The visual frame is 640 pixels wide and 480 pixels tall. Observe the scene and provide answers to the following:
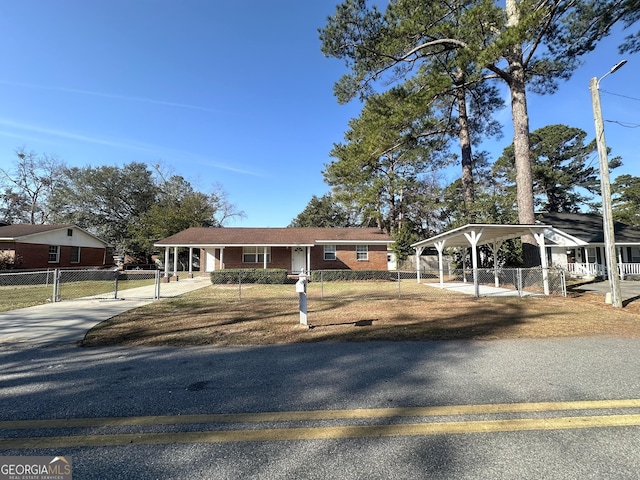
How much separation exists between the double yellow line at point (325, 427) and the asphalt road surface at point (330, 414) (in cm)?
2

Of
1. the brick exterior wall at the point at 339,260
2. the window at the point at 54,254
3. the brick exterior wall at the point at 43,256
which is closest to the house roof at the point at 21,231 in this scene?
the brick exterior wall at the point at 43,256

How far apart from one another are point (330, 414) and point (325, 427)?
0.79 ft

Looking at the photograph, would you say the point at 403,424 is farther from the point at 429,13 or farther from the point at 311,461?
the point at 429,13

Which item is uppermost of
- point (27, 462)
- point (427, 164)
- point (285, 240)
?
point (427, 164)

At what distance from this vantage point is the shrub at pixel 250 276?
58.9 feet

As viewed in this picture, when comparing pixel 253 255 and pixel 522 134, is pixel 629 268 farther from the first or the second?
pixel 253 255

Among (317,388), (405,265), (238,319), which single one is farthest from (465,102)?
(317,388)

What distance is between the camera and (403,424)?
111 inches

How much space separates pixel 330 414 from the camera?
9.91 feet

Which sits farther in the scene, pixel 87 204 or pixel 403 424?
pixel 87 204

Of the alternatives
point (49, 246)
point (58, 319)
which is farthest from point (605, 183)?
point (49, 246)

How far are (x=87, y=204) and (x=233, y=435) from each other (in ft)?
144

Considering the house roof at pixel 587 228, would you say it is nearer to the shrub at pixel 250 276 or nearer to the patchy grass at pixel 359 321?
the patchy grass at pixel 359 321

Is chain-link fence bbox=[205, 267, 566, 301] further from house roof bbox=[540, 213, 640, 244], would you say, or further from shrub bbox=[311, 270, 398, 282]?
house roof bbox=[540, 213, 640, 244]
